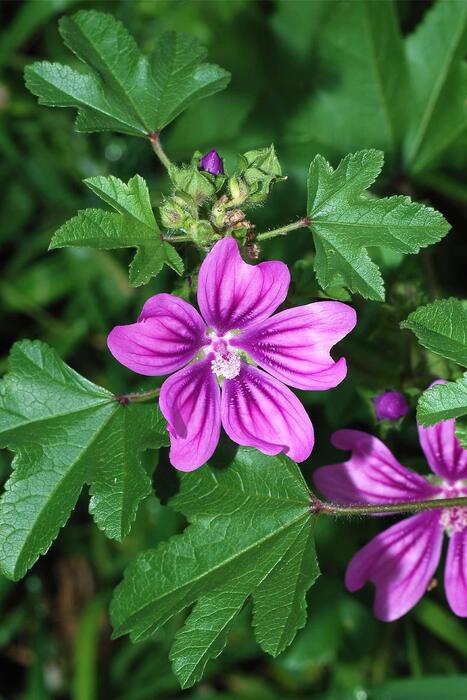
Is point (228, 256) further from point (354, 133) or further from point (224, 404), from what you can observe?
point (354, 133)

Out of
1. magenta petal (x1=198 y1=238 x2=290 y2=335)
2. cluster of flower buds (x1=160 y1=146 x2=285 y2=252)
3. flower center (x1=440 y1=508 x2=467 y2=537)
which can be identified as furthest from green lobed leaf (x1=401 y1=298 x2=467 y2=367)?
flower center (x1=440 y1=508 x2=467 y2=537)

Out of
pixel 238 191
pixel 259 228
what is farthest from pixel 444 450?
pixel 259 228

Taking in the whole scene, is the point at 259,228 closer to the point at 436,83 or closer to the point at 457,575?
the point at 436,83

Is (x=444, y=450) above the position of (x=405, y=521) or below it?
above

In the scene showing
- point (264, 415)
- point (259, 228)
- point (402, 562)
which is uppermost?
point (264, 415)

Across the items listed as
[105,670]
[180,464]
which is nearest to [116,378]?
[105,670]

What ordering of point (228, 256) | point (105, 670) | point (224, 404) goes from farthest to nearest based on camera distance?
1. point (105, 670)
2. point (224, 404)
3. point (228, 256)

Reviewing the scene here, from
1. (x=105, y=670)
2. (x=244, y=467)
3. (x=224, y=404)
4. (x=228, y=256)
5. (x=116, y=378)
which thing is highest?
(x=228, y=256)
